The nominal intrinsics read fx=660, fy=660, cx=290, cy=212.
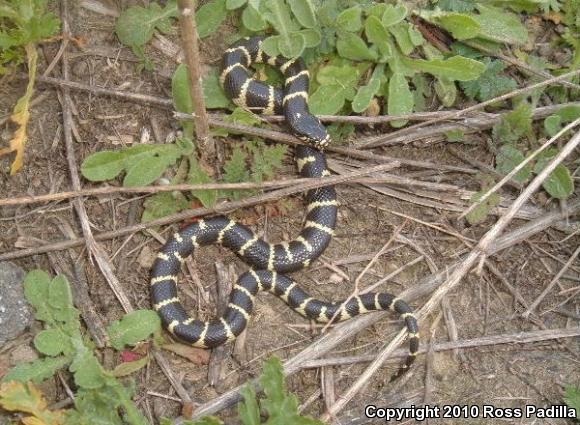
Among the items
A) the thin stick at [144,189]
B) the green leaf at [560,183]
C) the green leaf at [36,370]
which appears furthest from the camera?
the green leaf at [560,183]

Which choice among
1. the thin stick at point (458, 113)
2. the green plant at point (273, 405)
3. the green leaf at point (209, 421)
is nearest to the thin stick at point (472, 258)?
the thin stick at point (458, 113)

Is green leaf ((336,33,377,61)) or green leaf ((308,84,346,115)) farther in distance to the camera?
green leaf ((308,84,346,115))

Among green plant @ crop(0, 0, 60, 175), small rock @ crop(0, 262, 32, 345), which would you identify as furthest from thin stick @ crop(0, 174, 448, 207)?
small rock @ crop(0, 262, 32, 345)

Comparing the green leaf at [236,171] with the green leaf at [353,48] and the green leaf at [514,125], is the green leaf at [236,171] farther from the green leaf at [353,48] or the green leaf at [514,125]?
the green leaf at [514,125]

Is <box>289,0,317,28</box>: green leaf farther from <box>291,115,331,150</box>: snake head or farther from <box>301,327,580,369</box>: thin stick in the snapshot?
<box>301,327,580,369</box>: thin stick

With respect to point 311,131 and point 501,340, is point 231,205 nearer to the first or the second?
point 311,131

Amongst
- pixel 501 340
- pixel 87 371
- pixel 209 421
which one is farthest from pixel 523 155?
pixel 87 371
